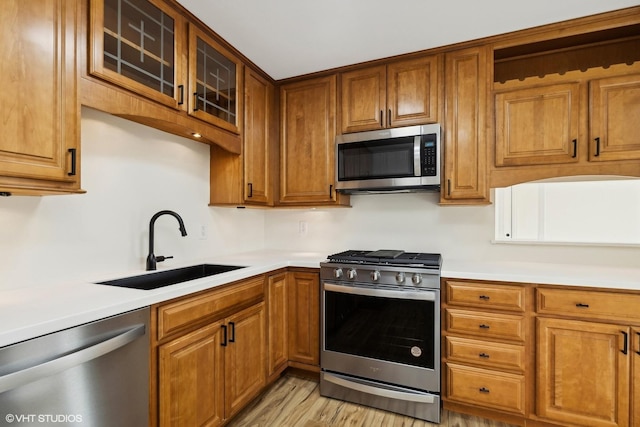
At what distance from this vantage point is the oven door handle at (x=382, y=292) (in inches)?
77.8

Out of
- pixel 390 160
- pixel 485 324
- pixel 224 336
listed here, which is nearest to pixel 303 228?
pixel 390 160

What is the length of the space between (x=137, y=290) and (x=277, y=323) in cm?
115

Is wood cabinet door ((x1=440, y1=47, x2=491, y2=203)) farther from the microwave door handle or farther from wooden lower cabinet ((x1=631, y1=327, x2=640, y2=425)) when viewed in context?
wooden lower cabinet ((x1=631, y1=327, x2=640, y2=425))

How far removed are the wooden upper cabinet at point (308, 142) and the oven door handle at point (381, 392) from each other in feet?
4.34

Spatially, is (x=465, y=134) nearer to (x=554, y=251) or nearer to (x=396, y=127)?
(x=396, y=127)

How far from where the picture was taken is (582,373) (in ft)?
5.71

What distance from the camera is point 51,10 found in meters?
1.24

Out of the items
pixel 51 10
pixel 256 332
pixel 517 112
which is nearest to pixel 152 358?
pixel 256 332

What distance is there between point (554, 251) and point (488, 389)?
1078 millimetres

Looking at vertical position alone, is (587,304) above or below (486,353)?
above

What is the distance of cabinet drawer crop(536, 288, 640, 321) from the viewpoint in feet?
5.45

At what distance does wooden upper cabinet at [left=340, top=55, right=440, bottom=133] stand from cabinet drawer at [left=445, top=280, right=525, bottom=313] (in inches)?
46.5

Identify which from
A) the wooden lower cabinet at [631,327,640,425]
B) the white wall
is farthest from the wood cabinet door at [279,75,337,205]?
the wooden lower cabinet at [631,327,640,425]

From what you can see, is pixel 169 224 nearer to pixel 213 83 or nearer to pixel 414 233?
pixel 213 83
